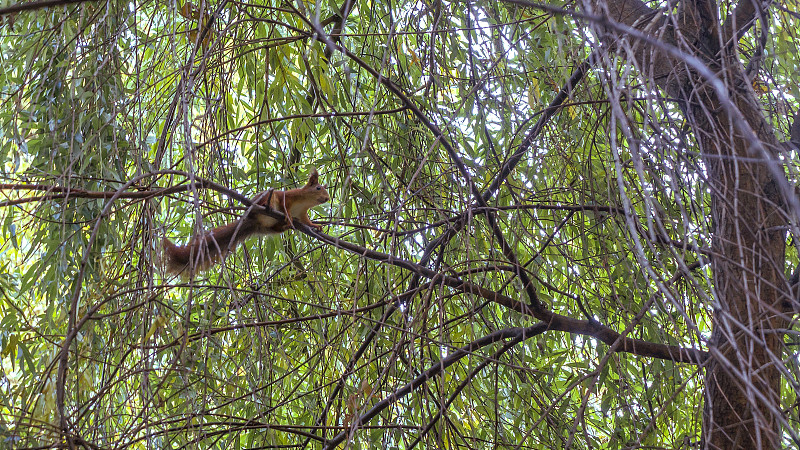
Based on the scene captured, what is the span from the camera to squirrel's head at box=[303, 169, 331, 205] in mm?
2264

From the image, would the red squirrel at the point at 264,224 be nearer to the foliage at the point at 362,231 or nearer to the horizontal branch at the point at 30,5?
the foliage at the point at 362,231

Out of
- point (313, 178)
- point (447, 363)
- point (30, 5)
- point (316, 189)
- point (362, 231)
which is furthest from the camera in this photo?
point (316, 189)

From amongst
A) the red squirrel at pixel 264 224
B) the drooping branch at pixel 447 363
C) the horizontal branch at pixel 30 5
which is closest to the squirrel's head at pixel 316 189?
the red squirrel at pixel 264 224

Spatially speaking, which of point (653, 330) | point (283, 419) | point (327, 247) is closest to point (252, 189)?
point (327, 247)

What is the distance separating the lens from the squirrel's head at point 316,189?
7.43ft

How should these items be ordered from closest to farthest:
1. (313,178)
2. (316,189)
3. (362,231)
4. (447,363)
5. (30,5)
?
(30,5), (447,363), (362,231), (313,178), (316,189)

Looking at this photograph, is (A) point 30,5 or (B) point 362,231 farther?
(B) point 362,231

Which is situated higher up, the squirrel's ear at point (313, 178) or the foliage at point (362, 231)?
the squirrel's ear at point (313, 178)

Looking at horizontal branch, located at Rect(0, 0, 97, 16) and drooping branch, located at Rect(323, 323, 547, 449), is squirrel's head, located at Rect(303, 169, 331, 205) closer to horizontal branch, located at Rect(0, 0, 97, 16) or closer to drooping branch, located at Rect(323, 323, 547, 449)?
drooping branch, located at Rect(323, 323, 547, 449)

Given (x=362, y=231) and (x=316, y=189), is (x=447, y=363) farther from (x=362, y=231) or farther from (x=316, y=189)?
(x=316, y=189)

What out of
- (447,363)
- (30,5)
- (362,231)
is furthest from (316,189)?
(30,5)

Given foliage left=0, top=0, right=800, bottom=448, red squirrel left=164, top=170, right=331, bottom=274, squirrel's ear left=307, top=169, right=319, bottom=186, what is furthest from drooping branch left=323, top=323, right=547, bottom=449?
squirrel's ear left=307, top=169, right=319, bottom=186

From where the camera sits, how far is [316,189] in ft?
8.10

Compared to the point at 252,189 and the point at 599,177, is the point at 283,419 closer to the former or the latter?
the point at 252,189
